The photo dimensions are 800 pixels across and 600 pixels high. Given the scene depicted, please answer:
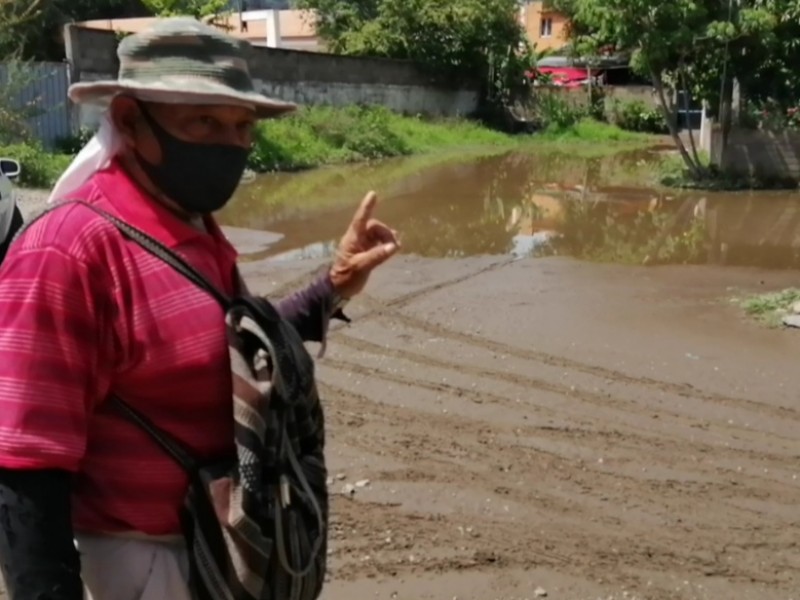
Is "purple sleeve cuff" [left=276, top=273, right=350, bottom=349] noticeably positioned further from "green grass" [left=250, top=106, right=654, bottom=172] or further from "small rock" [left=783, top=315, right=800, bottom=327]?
"green grass" [left=250, top=106, right=654, bottom=172]

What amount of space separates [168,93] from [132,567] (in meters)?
0.88

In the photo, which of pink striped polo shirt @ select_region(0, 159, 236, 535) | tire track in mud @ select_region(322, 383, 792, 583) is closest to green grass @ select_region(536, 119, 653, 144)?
tire track in mud @ select_region(322, 383, 792, 583)

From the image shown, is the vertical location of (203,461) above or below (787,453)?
above

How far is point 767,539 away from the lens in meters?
4.56

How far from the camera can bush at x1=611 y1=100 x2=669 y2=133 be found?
3391cm

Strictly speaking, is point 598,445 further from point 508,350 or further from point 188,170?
point 188,170

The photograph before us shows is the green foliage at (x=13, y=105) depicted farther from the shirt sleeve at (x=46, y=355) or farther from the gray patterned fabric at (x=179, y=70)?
the shirt sleeve at (x=46, y=355)

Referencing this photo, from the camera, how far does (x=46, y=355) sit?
5.65 feet

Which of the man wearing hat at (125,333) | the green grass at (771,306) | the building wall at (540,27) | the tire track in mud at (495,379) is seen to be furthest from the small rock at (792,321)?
the building wall at (540,27)

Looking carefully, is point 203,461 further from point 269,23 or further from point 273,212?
point 269,23

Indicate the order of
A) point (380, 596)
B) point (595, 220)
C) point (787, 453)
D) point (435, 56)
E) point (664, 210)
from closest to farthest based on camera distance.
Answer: point (380, 596) → point (787, 453) → point (595, 220) → point (664, 210) → point (435, 56)

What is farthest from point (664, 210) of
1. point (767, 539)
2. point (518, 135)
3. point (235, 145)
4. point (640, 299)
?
point (518, 135)

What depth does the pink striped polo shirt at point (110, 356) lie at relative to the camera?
5.64 ft

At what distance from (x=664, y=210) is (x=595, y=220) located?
67.1 inches
